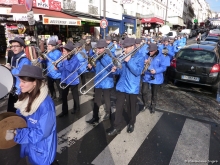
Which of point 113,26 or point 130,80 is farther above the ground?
point 113,26

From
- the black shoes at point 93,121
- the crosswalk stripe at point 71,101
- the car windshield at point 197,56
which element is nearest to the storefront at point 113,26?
the car windshield at point 197,56

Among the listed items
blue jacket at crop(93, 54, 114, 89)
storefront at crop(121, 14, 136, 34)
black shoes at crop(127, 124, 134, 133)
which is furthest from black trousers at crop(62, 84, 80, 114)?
storefront at crop(121, 14, 136, 34)

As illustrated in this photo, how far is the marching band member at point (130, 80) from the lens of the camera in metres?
3.71

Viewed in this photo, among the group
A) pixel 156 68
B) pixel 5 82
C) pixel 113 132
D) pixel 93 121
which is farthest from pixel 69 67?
pixel 156 68

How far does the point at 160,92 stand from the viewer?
7.13 meters

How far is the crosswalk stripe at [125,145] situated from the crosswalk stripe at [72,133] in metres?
0.72

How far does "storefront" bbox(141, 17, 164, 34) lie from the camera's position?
29328 mm

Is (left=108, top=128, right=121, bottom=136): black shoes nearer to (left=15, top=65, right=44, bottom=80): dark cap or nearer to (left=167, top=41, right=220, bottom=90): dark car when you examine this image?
(left=15, top=65, right=44, bottom=80): dark cap

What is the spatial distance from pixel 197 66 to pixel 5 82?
6.25 meters

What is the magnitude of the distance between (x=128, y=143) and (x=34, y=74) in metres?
2.64

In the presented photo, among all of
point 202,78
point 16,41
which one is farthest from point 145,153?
point 202,78

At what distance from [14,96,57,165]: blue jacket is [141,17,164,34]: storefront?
27.4 m

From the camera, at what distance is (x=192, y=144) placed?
3.89 meters

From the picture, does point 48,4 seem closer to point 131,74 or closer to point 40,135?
point 131,74
